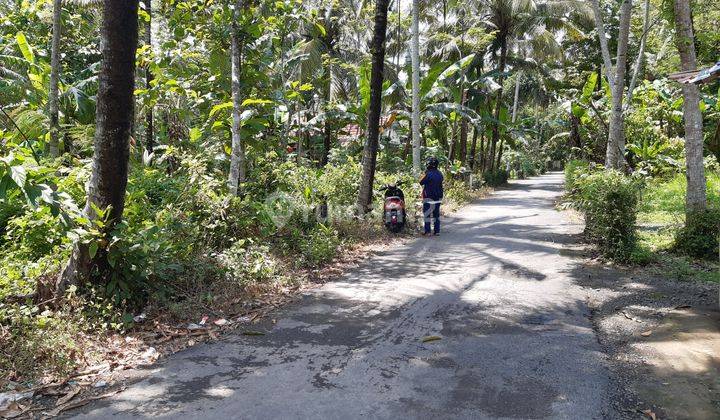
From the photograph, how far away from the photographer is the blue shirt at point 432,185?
35.9ft

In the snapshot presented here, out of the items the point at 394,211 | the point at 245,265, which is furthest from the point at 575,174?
the point at 245,265

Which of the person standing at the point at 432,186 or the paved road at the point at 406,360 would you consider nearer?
the paved road at the point at 406,360

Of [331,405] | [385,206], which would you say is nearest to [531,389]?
[331,405]

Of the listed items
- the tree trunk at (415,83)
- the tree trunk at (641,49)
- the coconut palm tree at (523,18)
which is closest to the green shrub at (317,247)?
the tree trunk at (415,83)

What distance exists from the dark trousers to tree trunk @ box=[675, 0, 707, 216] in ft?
15.6

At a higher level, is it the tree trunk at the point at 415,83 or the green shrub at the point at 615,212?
the tree trunk at the point at 415,83

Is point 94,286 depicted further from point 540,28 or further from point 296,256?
point 540,28

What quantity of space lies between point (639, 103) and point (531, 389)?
21.8 m

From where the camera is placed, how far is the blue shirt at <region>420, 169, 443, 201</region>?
1095 cm

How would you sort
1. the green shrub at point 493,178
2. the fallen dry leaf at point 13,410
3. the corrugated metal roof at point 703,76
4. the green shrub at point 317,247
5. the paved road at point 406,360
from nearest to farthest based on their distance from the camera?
1. the fallen dry leaf at point 13,410
2. the paved road at point 406,360
3. the corrugated metal roof at point 703,76
4. the green shrub at point 317,247
5. the green shrub at point 493,178

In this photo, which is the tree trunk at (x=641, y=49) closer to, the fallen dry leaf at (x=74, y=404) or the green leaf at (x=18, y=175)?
the green leaf at (x=18, y=175)

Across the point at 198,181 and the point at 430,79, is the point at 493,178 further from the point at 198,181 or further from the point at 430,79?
the point at 198,181

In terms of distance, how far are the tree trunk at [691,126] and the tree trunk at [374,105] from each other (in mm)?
5493

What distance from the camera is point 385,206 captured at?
1138 cm
